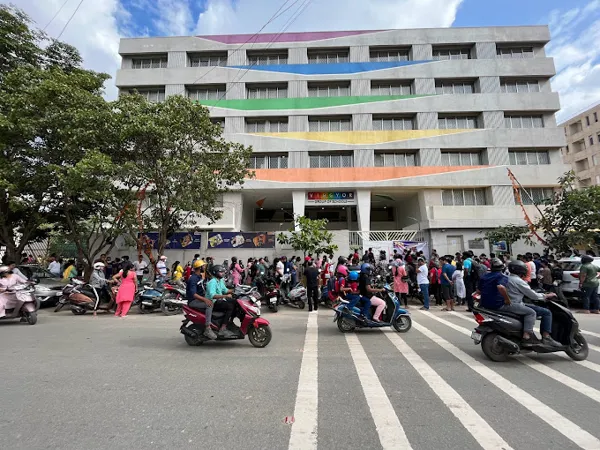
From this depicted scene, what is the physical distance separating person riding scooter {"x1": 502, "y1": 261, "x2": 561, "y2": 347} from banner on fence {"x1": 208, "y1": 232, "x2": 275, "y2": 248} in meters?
12.8

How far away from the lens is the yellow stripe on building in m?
23.0

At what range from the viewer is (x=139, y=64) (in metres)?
26.1

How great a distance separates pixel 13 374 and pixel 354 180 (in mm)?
20346

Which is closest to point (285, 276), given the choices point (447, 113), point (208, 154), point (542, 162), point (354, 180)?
point (208, 154)

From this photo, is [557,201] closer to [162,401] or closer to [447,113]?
[447,113]

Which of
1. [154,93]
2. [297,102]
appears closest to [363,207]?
[297,102]

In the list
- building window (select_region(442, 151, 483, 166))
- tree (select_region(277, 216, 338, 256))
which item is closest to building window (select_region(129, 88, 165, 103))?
tree (select_region(277, 216, 338, 256))

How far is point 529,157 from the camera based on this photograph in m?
23.2

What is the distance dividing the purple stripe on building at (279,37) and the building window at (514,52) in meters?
10.0

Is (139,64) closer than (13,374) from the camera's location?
No

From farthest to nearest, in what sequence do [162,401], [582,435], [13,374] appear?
1. [13,374]
2. [162,401]
3. [582,435]

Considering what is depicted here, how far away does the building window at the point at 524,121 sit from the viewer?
23641 mm

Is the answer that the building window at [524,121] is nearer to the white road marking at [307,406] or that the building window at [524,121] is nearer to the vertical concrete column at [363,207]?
the vertical concrete column at [363,207]

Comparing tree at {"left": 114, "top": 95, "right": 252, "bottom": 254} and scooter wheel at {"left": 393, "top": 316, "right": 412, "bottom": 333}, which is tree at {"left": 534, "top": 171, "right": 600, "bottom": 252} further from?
tree at {"left": 114, "top": 95, "right": 252, "bottom": 254}
